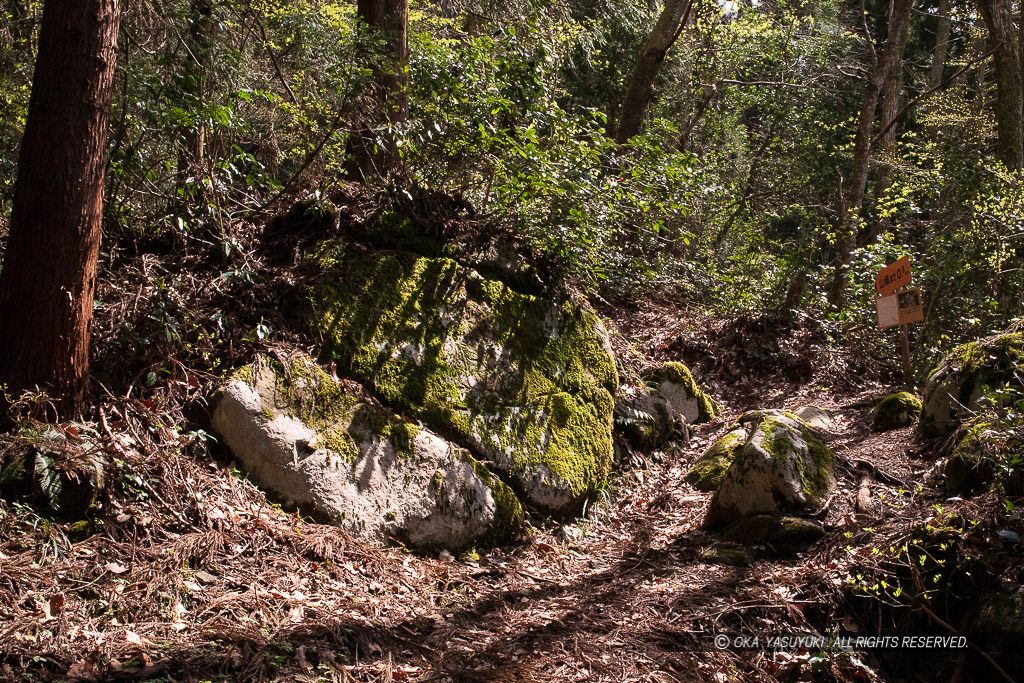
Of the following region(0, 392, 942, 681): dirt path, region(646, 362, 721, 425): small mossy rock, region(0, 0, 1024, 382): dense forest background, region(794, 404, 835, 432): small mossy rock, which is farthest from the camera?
region(646, 362, 721, 425): small mossy rock

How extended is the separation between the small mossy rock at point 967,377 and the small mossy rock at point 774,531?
1.63m

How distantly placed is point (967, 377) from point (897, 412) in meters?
1.11

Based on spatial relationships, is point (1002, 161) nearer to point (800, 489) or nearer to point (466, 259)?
point (800, 489)

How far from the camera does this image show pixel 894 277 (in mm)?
7191

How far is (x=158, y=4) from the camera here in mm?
5848

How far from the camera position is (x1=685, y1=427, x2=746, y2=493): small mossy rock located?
611 centimetres

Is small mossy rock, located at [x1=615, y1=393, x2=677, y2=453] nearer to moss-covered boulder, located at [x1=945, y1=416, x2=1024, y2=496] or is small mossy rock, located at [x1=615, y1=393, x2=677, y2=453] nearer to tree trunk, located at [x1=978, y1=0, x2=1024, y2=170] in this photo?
moss-covered boulder, located at [x1=945, y1=416, x2=1024, y2=496]

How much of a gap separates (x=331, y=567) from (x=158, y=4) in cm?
513

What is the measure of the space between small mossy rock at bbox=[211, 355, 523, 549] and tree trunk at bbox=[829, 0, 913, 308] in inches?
313

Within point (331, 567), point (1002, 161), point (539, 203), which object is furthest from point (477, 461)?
point (1002, 161)

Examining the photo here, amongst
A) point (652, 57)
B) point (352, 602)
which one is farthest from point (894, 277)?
point (652, 57)

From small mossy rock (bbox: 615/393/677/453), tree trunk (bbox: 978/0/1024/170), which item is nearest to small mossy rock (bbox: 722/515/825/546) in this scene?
small mossy rock (bbox: 615/393/677/453)

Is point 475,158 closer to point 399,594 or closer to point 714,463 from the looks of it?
point 714,463

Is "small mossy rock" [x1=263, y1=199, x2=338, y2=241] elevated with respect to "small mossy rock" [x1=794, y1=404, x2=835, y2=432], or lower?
elevated
